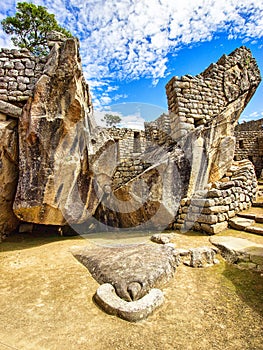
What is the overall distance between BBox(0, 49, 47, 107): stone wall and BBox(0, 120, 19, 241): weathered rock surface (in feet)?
2.22

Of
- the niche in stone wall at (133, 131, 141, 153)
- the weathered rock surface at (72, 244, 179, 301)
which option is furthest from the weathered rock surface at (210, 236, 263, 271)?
the niche in stone wall at (133, 131, 141, 153)

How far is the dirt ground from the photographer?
1708mm

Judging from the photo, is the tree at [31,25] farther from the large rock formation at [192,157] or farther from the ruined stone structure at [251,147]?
the ruined stone structure at [251,147]

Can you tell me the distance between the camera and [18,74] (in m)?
4.93

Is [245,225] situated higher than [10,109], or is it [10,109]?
[10,109]

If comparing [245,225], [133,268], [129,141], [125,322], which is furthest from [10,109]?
[129,141]

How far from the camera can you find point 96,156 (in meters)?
5.70

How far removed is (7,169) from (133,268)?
163 inches

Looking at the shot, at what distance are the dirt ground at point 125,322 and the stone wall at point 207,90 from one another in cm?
516

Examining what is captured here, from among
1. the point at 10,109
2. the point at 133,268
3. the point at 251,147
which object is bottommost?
the point at 133,268

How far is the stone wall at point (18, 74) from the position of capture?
15.9 ft

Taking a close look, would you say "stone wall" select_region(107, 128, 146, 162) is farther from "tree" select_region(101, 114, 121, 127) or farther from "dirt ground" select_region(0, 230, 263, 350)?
"tree" select_region(101, 114, 121, 127)

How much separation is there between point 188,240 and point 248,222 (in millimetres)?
1754

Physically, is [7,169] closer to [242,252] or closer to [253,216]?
[242,252]
